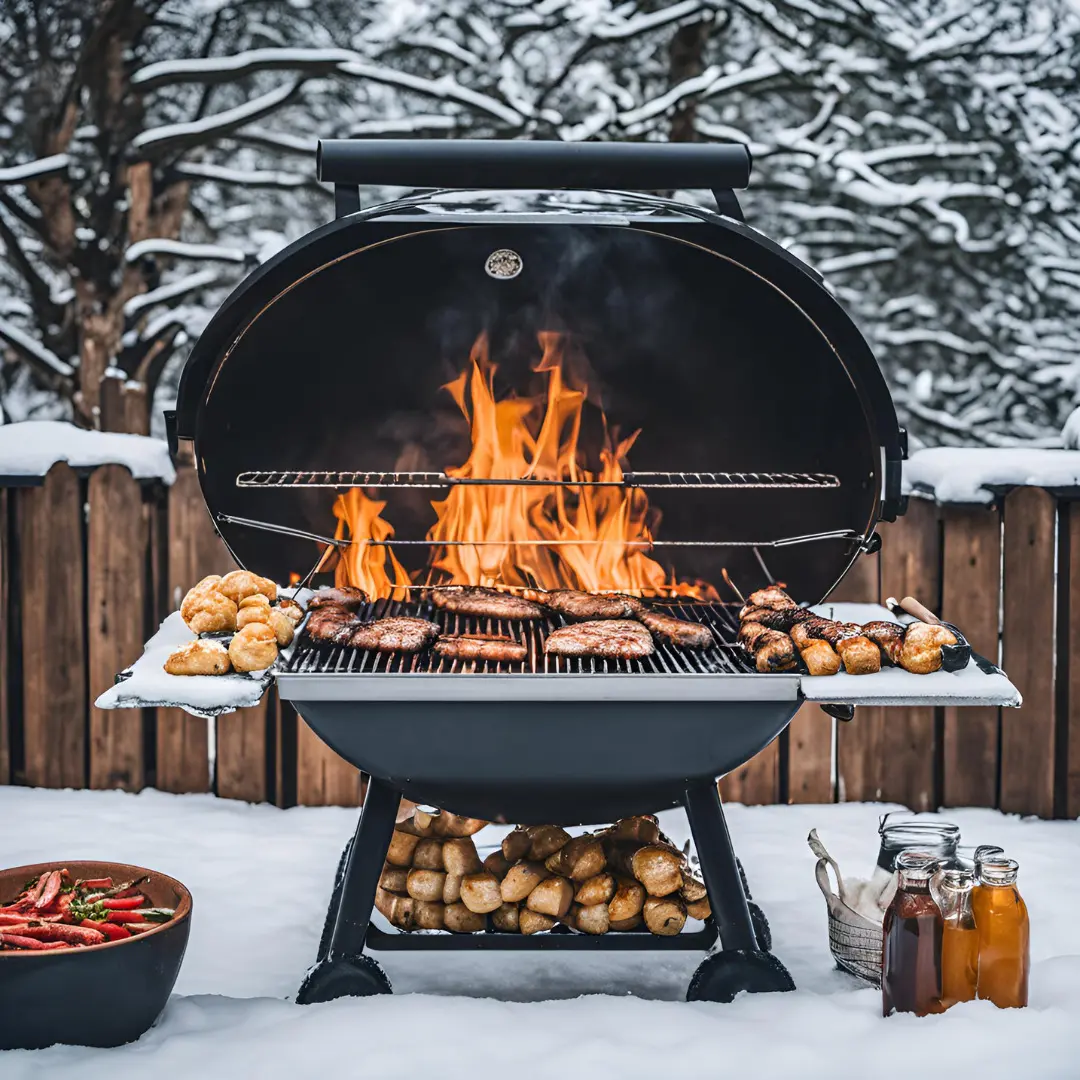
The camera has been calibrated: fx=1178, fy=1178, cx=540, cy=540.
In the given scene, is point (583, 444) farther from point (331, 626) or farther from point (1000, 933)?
point (1000, 933)

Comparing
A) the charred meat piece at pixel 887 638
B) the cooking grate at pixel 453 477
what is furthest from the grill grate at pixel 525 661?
the cooking grate at pixel 453 477

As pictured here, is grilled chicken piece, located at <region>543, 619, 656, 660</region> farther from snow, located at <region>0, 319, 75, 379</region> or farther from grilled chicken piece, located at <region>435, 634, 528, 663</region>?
snow, located at <region>0, 319, 75, 379</region>

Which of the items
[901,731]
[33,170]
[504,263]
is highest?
[33,170]

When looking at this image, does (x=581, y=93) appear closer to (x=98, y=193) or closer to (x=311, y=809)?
(x=98, y=193)

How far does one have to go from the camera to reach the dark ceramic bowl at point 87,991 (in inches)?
91.6

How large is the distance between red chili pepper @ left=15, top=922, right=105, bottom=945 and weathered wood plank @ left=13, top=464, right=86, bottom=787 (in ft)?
6.27

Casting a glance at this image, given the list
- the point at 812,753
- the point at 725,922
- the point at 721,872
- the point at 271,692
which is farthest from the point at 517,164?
the point at 812,753

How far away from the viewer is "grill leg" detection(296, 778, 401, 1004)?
262cm

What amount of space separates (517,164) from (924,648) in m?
1.43

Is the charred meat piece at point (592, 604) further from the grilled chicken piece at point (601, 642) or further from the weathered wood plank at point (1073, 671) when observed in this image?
the weathered wood plank at point (1073, 671)

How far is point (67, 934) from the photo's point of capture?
2.43 m

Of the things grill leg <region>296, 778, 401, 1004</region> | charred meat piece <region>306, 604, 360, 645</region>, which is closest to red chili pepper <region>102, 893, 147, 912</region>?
grill leg <region>296, 778, 401, 1004</region>

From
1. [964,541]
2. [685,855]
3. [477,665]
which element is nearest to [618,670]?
[477,665]

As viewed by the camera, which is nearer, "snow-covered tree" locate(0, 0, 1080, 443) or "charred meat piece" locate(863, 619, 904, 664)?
"charred meat piece" locate(863, 619, 904, 664)
